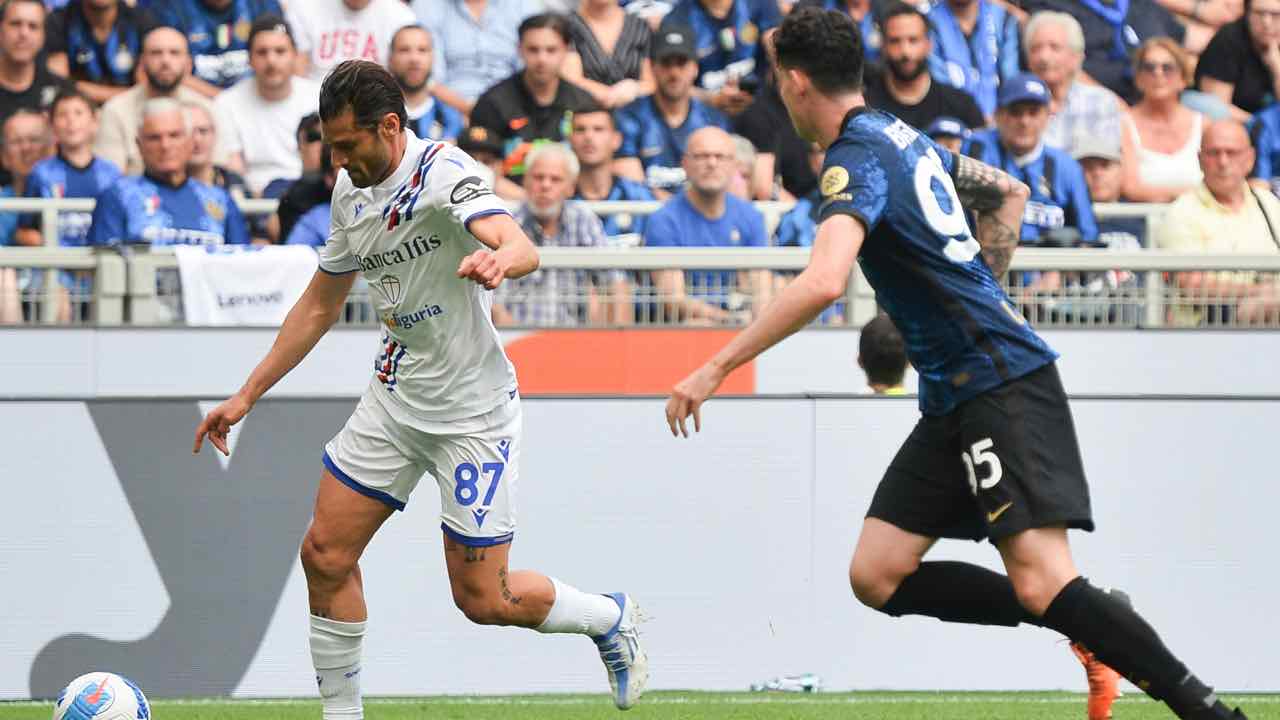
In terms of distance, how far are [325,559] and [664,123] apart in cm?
671

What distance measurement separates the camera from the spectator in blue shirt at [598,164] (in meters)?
11.3

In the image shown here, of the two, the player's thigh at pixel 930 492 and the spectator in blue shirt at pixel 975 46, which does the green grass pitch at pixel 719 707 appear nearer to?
the player's thigh at pixel 930 492

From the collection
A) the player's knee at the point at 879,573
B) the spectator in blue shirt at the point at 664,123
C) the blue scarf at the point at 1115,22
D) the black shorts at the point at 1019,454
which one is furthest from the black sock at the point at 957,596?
the blue scarf at the point at 1115,22

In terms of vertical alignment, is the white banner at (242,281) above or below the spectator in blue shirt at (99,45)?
below

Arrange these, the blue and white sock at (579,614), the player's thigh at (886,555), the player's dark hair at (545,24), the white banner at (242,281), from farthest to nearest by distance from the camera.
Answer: the player's dark hair at (545,24) < the white banner at (242,281) < the blue and white sock at (579,614) < the player's thigh at (886,555)

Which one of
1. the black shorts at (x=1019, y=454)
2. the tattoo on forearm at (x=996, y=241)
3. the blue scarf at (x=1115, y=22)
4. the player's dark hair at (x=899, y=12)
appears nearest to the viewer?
the black shorts at (x=1019, y=454)

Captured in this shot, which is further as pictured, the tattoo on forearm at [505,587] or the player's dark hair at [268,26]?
the player's dark hair at [268,26]

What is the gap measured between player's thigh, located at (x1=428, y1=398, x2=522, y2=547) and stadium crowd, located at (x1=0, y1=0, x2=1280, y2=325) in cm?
422

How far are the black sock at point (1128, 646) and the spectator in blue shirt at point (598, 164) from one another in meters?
6.44

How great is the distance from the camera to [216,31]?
12492 millimetres

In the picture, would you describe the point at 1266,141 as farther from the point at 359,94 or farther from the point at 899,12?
the point at 359,94

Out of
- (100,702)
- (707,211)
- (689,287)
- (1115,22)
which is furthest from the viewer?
(1115,22)

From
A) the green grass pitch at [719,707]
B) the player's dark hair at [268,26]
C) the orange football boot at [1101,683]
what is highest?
the player's dark hair at [268,26]

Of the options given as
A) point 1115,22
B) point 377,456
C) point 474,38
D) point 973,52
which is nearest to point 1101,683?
point 377,456
